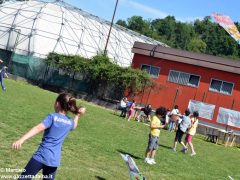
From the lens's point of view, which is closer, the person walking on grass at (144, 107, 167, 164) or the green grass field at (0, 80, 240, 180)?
the green grass field at (0, 80, 240, 180)

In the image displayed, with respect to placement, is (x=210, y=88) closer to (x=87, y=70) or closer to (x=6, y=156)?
(x=87, y=70)

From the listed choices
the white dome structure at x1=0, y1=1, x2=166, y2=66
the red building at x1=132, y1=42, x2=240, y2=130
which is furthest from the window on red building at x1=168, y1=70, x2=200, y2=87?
the white dome structure at x1=0, y1=1, x2=166, y2=66

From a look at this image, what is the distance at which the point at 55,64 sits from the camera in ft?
142

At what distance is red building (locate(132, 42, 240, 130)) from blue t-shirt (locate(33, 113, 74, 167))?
28014 mm

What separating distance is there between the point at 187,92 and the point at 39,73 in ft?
46.2

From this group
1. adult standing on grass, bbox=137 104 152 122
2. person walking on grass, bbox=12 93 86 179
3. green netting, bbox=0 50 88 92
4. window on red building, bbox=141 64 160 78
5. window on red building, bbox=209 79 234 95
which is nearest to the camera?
person walking on grass, bbox=12 93 86 179

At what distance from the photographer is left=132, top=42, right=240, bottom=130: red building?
114ft

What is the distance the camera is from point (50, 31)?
161 ft

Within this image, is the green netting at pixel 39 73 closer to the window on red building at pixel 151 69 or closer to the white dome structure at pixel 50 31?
the white dome structure at pixel 50 31

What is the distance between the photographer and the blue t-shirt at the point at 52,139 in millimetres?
6136

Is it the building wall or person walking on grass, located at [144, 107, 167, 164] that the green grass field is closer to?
person walking on grass, located at [144, 107, 167, 164]

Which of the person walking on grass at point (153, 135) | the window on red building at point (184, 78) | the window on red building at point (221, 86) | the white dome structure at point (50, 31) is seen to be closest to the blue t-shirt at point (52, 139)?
the person walking on grass at point (153, 135)

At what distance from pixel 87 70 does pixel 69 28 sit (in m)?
11.6

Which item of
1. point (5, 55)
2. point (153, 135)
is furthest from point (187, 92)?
point (153, 135)
